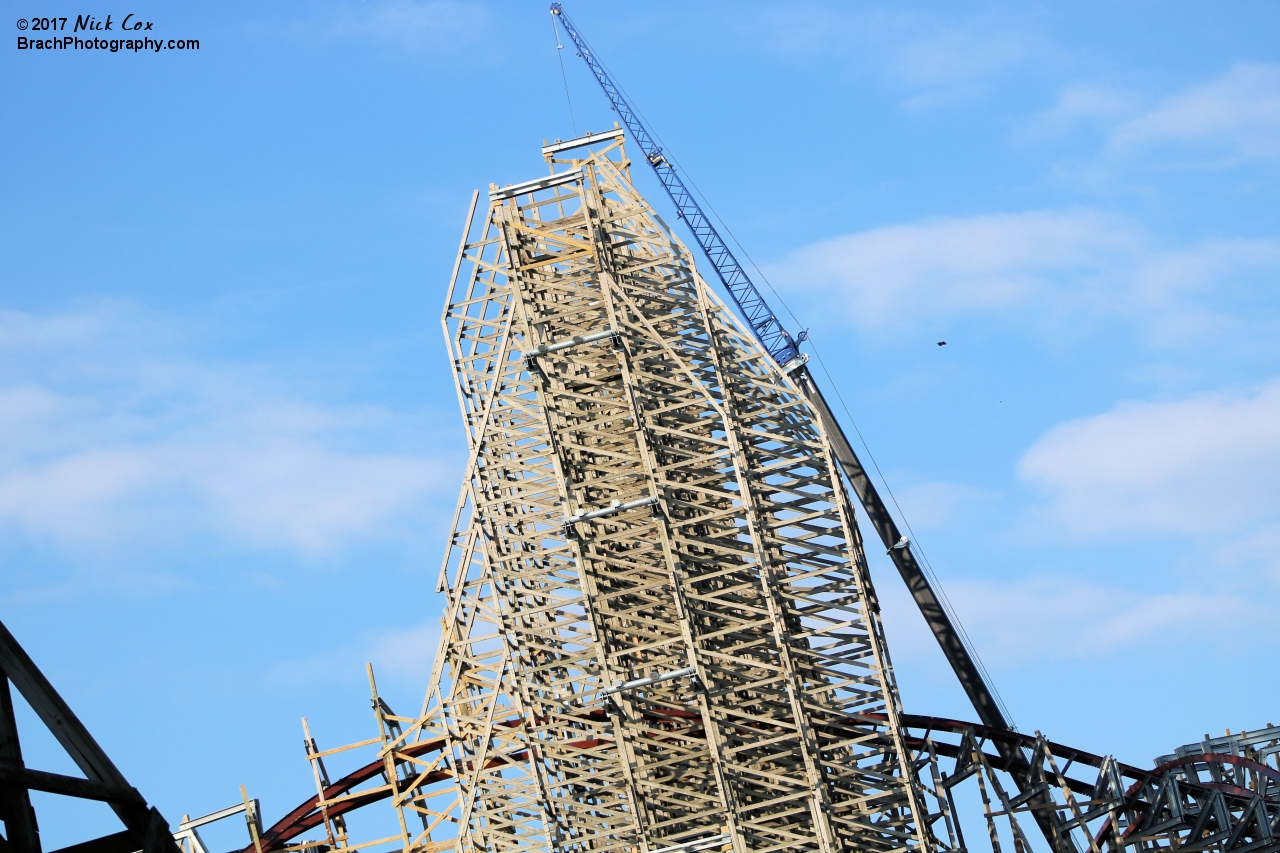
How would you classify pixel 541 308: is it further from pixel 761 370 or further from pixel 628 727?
pixel 628 727

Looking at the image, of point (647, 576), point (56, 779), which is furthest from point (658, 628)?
point (56, 779)

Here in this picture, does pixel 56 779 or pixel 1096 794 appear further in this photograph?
pixel 1096 794

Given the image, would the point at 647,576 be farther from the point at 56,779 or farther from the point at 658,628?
the point at 56,779

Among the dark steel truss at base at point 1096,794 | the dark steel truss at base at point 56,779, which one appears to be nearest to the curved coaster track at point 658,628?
the dark steel truss at base at point 1096,794

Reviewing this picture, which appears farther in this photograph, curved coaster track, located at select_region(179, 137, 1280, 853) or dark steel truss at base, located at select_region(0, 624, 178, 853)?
curved coaster track, located at select_region(179, 137, 1280, 853)

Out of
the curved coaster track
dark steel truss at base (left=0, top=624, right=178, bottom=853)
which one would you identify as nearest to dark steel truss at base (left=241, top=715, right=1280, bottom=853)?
the curved coaster track

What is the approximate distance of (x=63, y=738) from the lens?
9211 millimetres

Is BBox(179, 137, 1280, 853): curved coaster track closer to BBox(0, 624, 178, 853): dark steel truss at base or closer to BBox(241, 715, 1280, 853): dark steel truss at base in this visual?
BBox(241, 715, 1280, 853): dark steel truss at base

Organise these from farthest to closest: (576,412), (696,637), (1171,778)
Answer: (1171,778) → (576,412) → (696,637)

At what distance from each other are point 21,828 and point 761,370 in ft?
113

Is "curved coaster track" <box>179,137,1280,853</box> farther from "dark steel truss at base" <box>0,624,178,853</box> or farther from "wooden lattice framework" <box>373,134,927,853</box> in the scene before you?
"dark steel truss at base" <box>0,624,178,853</box>

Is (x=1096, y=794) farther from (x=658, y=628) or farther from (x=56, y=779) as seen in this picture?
(x=56, y=779)

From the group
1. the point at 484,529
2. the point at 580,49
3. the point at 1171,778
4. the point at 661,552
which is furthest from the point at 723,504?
the point at 580,49

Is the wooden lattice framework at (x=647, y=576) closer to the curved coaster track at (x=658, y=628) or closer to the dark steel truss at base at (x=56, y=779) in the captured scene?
the curved coaster track at (x=658, y=628)
